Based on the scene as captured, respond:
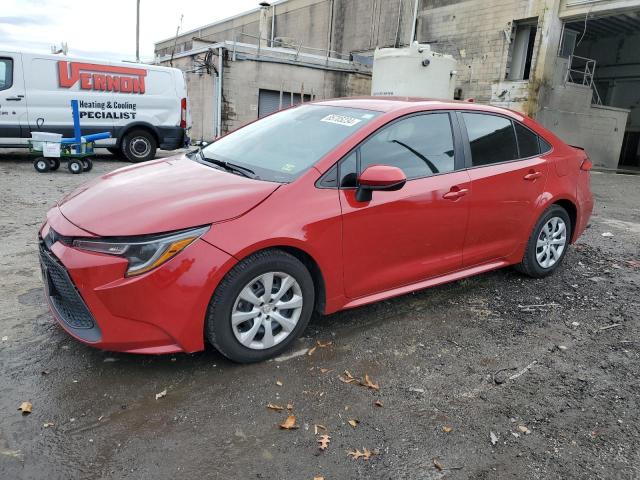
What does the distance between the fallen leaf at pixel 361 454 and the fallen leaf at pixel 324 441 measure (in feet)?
0.36

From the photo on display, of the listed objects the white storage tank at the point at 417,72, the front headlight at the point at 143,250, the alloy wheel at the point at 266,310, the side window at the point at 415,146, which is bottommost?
the alloy wheel at the point at 266,310

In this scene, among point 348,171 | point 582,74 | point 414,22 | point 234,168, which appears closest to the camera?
point 348,171

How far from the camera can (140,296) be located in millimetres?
2562

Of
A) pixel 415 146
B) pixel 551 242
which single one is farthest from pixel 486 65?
pixel 415 146

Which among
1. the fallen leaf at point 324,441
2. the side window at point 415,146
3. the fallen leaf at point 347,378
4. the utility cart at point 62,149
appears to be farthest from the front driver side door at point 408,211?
the utility cart at point 62,149

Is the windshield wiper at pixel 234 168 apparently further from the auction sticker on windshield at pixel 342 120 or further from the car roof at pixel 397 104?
the car roof at pixel 397 104

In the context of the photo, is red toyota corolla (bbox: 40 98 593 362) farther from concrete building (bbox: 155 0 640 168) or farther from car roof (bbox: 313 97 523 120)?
concrete building (bbox: 155 0 640 168)

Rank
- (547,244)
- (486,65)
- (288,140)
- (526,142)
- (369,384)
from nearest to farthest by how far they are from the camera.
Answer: (369,384)
(288,140)
(526,142)
(547,244)
(486,65)

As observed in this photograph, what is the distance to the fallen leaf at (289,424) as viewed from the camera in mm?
2494

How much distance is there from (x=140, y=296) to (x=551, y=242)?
3.63 meters

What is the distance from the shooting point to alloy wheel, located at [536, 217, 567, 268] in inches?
178

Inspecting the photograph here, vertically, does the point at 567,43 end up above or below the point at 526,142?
above

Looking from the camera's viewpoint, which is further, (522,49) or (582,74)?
(582,74)

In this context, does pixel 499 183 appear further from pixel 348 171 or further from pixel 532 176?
pixel 348 171
